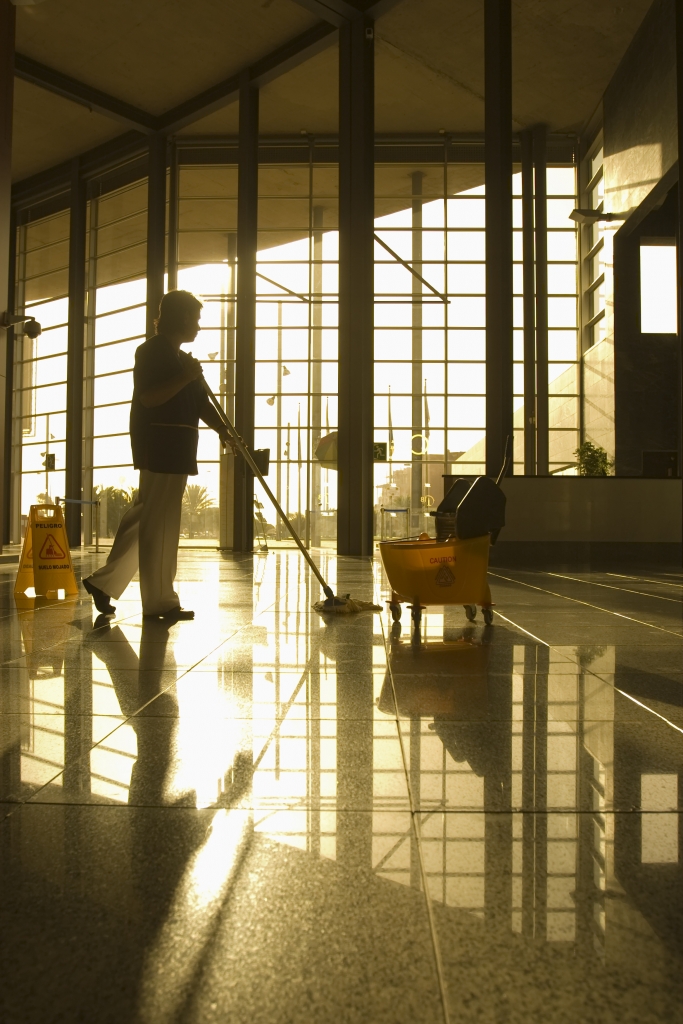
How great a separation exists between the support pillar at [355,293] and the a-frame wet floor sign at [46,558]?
8.52 m

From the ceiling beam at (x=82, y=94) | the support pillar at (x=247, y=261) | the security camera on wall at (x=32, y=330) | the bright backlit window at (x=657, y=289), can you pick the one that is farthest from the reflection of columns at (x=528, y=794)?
the ceiling beam at (x=82, y=94)

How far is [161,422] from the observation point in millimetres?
4727

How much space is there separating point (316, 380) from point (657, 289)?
7.24 metres

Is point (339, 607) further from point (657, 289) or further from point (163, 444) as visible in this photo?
point (657, 289)

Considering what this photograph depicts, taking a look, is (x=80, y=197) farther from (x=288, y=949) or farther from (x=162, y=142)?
(x=288, y=949)

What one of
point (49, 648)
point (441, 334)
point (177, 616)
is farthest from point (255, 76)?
point (49, 648)

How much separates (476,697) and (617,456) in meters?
15.2

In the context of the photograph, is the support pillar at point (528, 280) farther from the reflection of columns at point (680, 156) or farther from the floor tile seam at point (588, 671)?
the floor tile seam at point (588, 671)

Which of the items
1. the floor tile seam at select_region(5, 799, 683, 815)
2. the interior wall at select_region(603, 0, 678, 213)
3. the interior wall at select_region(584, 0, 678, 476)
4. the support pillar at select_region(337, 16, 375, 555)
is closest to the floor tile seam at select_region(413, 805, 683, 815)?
the floor tile seam at select_region(5, 799, 683, 815)

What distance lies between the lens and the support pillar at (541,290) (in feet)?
60.7

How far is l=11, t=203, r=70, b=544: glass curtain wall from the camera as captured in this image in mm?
21384

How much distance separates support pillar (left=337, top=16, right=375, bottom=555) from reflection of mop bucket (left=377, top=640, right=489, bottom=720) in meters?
10.8

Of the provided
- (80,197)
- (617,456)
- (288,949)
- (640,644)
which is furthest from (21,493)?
(288,949)

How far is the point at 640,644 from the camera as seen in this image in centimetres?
384
